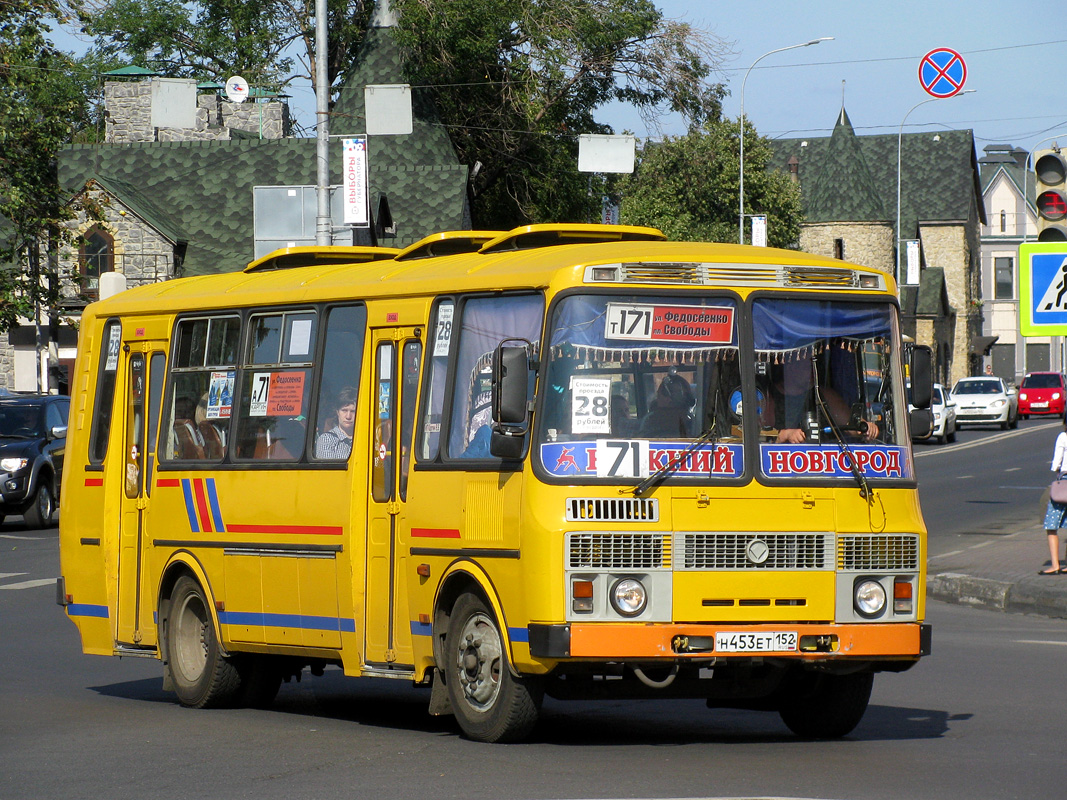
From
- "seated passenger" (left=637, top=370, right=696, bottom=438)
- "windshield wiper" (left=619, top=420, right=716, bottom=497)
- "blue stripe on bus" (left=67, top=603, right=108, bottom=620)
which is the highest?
"seated passenger" (left=637, top=370, right=696, bottom=438)

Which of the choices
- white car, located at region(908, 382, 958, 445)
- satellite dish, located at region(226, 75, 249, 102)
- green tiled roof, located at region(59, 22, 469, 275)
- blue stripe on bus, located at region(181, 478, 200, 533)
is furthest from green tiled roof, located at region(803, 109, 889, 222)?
blue stripe on bus, located at region(181, 478, 200, 533)

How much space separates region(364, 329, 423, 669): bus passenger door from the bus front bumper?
4.83 feet

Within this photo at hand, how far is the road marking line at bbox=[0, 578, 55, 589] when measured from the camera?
18.9 meters

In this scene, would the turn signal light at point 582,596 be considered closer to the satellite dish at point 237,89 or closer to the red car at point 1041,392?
the satellite dish at point 237,89

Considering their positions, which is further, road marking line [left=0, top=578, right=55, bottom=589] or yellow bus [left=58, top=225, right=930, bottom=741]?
road marking line [left=0, top=578, right=55, bottom=589]

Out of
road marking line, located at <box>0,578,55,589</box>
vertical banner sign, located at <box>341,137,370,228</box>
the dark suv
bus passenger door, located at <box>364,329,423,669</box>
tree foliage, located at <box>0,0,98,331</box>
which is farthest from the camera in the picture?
tree foliage, located at <box>0,0,98,331</box>

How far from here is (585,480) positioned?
27.9 feet

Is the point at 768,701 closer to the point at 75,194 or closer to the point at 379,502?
the point at 379,502

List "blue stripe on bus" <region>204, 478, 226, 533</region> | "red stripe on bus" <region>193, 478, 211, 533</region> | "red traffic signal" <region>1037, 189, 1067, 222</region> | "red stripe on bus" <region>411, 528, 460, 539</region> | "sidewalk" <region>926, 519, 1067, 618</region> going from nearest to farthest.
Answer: "red stripe on bus" <region>411, 528, 460, 539</region>
"blue stripe on bus" <region>204, 478, 226, 533</region>
"red stripe on bus" <region>193, 478, 211, 533</region>
"red traffic signal" <region>1037, 189, 1067, 222</region>
"sidewalk" <region>926, 519, 1067, 618</region>

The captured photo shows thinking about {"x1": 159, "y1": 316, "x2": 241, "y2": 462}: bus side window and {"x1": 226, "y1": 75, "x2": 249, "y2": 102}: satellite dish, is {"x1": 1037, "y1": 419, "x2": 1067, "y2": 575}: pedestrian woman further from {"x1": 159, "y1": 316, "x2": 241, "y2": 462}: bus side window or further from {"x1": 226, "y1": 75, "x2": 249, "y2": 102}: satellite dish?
{"x1": 226, "y1": 75, "x2": 249, "y2": 102}: satellite dish

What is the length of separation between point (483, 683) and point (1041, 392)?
61.0 metres

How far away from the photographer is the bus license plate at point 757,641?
8.58 meters

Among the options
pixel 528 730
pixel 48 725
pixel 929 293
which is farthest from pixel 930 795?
pixel 929 293

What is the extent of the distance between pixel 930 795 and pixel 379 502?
11.9 ft
